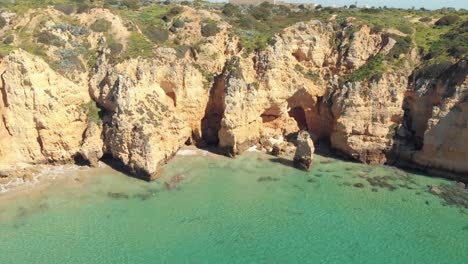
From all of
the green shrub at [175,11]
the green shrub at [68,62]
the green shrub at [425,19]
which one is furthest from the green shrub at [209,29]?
the green shrub at [425,19]

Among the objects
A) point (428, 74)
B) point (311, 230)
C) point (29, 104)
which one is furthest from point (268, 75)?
point (29, 104)

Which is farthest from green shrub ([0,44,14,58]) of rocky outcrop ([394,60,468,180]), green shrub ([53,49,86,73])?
rocky outcrop ([394,60,468,180])

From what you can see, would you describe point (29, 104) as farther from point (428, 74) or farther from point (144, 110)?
point (428, 74)

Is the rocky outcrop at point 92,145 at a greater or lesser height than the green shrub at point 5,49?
lesser

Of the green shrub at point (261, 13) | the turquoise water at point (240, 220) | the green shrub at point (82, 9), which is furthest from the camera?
the green shrub at point (261, 13)

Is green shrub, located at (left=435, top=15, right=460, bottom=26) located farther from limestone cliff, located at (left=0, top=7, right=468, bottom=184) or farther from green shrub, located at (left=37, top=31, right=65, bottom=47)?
green shrub, located at (left=37, top=31, right=65, bottom=47)

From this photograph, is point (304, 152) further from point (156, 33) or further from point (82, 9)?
point (82, 9)

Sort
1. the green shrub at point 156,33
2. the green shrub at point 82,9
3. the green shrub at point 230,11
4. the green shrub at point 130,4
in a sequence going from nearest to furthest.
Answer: the green shrub at point 156,33 < the green shrub at point 82,9 < the green shrub at point 230,11 < the green shrub at point 130,4

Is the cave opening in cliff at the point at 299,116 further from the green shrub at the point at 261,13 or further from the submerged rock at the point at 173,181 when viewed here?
the submerged rock at the point at 173,181
